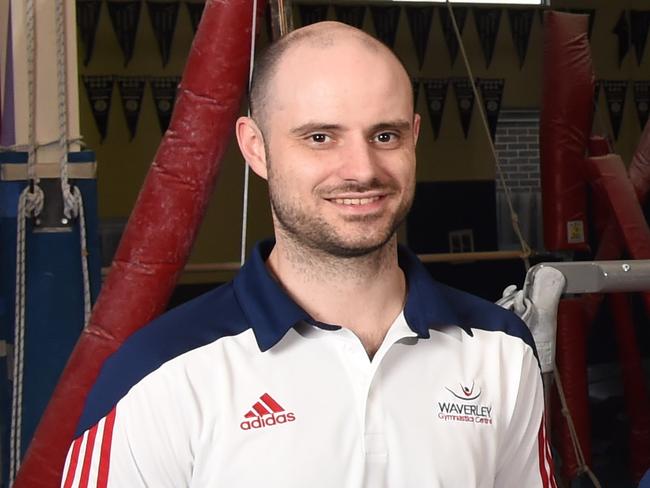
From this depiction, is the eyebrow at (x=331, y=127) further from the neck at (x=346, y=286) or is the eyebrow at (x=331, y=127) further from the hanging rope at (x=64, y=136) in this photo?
the hanging rope at (x=64, y=136)

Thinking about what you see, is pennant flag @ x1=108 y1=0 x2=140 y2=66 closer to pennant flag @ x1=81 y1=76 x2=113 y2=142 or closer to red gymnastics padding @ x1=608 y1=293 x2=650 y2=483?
pennant flag @ x1=81 y1=76 x2=113 y2=142

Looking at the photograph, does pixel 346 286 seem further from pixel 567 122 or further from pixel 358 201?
pixel 567 122


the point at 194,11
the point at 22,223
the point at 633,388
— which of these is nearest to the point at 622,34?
the point at 194,11

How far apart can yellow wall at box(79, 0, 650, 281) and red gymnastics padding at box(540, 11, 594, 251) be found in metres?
3.25

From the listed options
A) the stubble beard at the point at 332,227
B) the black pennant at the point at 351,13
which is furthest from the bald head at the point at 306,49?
the black pennant at the point at 351,13

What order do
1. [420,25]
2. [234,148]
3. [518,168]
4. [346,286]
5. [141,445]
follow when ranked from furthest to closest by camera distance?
[518,168] → [234,148] → [420,25] → [346,286] → [141,445]

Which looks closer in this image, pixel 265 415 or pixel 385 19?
pixel 265 415

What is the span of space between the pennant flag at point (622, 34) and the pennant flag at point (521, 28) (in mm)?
799

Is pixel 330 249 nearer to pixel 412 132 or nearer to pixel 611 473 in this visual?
pixel 412 132

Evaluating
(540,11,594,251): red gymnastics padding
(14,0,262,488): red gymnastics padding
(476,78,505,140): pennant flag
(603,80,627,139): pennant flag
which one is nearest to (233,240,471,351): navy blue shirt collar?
(14,0,262,488): red gymnastics padding

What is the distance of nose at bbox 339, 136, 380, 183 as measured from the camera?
1217 millimetres

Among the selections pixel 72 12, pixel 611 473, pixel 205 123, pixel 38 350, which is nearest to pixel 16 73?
pixel 72 12

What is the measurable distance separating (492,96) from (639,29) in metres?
1.37

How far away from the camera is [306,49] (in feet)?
4.30
